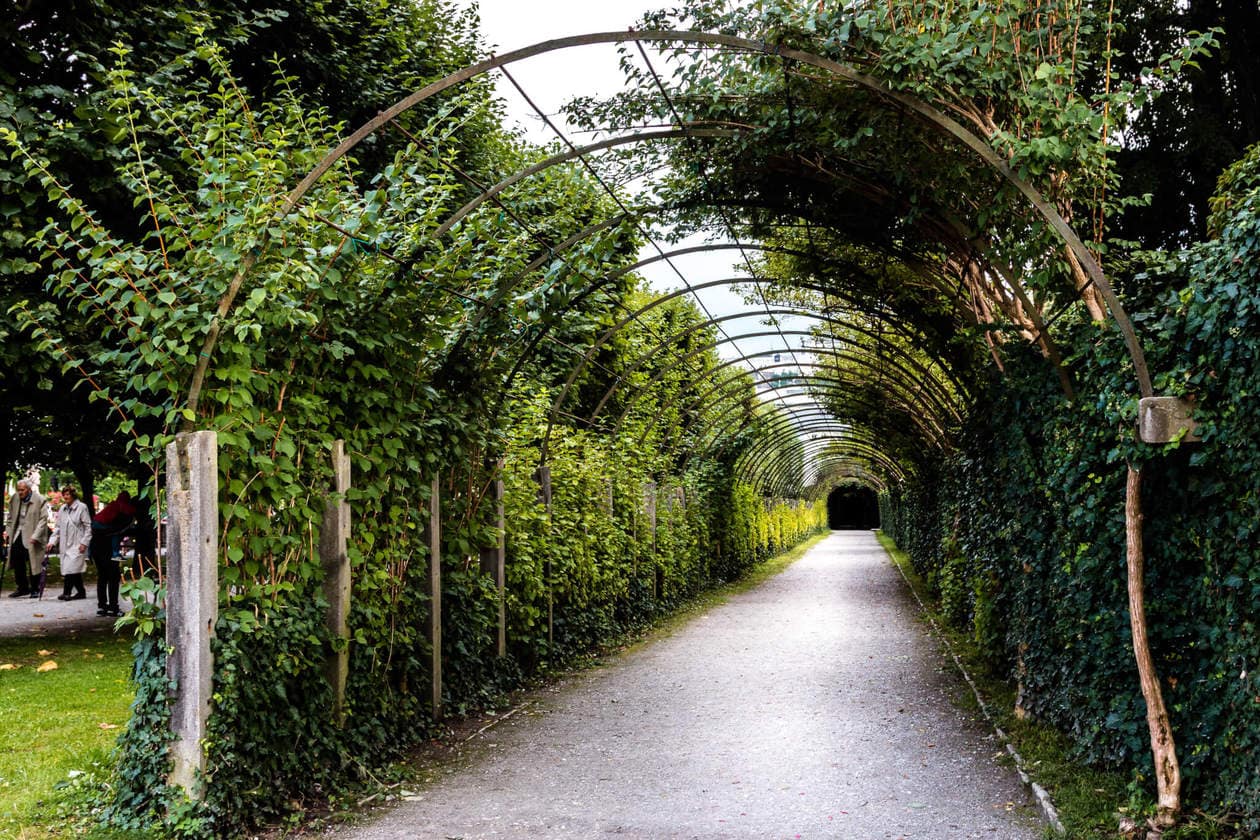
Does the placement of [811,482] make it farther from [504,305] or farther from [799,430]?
[504,305]

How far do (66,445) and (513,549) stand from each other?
1287 cm

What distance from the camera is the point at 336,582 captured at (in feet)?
19.2

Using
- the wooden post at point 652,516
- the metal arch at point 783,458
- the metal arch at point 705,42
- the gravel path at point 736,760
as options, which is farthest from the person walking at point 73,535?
the metal arch at point 783,458

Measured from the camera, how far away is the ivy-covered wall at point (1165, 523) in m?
3.92

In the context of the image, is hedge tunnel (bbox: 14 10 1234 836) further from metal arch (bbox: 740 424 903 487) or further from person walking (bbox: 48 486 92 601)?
metal arch (bbox: 740 424 903 487)

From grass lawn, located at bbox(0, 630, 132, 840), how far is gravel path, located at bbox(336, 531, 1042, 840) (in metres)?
1.60

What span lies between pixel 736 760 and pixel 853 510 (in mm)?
68136

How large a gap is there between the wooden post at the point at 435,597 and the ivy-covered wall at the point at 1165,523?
4.03 m

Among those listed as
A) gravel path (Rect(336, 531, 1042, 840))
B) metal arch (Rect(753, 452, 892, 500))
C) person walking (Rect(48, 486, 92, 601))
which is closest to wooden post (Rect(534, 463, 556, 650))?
gravel path (Rect(336, 531, 1042, 840))

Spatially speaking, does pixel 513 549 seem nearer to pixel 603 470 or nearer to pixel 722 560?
pixel 603 470

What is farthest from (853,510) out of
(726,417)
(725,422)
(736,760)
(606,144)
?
(606,144)

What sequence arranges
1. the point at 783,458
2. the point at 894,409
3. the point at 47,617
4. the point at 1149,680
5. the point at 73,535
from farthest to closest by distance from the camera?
the point at 783,458, the point at 894,409, the point at 73,535, the point at 47,617, the point at 1149,680

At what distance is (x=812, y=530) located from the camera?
173 ft

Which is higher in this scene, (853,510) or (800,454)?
(800,454)
